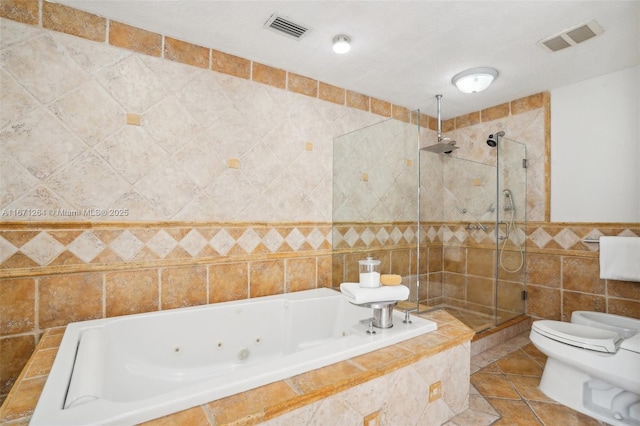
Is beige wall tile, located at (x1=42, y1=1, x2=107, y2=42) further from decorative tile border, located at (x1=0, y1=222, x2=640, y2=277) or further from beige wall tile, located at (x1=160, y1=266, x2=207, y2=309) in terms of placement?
beige wall tile, located at (x1=160, y1=266, x2=207, y2=309)

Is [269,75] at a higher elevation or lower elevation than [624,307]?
higher

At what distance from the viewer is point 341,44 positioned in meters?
1.91

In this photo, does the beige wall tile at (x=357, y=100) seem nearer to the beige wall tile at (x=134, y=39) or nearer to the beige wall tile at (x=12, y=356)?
the beige wall tile at (x=134, y=39)

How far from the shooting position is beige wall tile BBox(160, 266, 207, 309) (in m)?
1.89

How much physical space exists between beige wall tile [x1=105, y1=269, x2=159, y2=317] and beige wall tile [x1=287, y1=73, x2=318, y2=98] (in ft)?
5.44

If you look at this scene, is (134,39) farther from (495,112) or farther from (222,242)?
(495,112)

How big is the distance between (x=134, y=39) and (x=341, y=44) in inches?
49.2

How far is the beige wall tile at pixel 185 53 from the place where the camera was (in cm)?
193

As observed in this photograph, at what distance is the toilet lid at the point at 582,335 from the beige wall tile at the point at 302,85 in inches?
91.7

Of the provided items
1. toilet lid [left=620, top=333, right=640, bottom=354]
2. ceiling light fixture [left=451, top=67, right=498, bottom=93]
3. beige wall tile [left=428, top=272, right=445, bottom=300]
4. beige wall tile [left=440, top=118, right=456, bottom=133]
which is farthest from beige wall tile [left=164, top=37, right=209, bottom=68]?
toilet lid [left=620, top=333, right=640, bottom=354]

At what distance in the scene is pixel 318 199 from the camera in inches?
99.7

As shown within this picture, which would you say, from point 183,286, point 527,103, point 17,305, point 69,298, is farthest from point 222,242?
point 527,103

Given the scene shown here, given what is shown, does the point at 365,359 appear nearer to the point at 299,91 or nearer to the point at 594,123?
the point at 299,91

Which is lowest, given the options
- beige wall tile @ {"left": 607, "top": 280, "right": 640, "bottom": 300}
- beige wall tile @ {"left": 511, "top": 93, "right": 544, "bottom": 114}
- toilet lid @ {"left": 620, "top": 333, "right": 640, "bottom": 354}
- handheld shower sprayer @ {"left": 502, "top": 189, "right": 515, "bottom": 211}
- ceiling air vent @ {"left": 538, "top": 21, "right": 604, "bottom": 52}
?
toilet lid @ {"left": 620, "top": 333, "right": 640, "bottom": 354}
